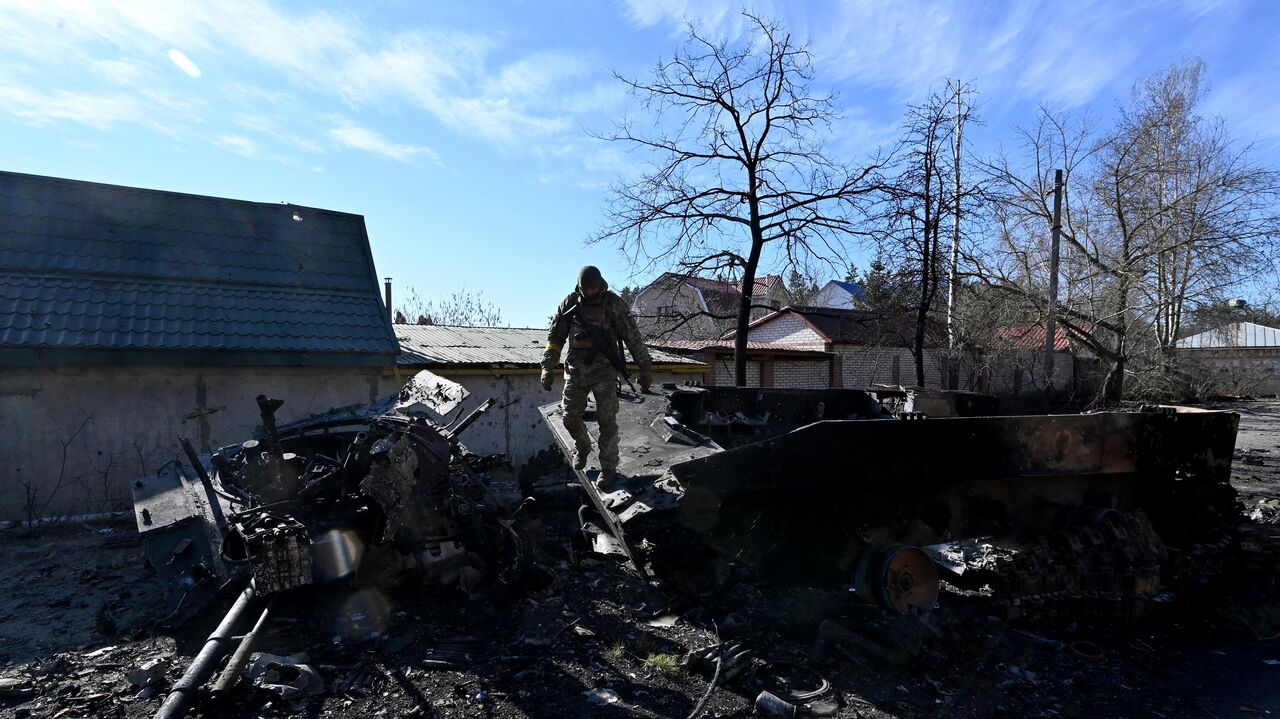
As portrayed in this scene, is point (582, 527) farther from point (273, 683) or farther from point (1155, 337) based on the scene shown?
point (1155, 337)

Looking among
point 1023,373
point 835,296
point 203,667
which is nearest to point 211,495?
point 203,667

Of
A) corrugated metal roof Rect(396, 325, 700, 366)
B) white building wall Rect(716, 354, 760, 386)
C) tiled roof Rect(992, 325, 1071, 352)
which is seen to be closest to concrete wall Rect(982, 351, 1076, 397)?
tiled roof Rect(992, 325, 1071, 352)

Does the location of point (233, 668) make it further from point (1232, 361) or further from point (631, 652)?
point (1232, 361)

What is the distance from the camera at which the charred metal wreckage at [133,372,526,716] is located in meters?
4.90

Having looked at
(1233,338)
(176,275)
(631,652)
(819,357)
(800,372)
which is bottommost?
(631,652)

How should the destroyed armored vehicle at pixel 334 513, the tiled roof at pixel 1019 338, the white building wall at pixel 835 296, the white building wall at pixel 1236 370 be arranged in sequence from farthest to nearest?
the white building wall at pixel 835 296 → the white building wall at pixel 1236 370 → the tiled roof at pixel 1019 338 → the destroyed armored vehicle at pixel 334 513

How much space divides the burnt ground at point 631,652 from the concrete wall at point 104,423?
111 inches

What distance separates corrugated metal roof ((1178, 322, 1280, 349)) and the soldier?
86.2 feet

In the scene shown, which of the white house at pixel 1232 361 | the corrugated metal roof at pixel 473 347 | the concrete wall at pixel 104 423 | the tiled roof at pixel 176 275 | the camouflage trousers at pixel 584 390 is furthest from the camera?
the white house at pixel 1232 361

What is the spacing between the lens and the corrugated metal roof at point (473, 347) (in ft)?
39.3

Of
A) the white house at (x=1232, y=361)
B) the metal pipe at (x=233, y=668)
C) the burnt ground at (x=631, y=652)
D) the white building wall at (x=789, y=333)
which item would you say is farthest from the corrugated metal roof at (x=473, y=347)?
the white house at (x=1232, y=361)

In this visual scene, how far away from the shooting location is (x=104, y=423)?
904cm

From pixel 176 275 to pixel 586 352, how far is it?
7.17m

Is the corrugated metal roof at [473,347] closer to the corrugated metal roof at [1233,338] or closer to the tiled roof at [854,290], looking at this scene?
the tiled roof at [854,290]
